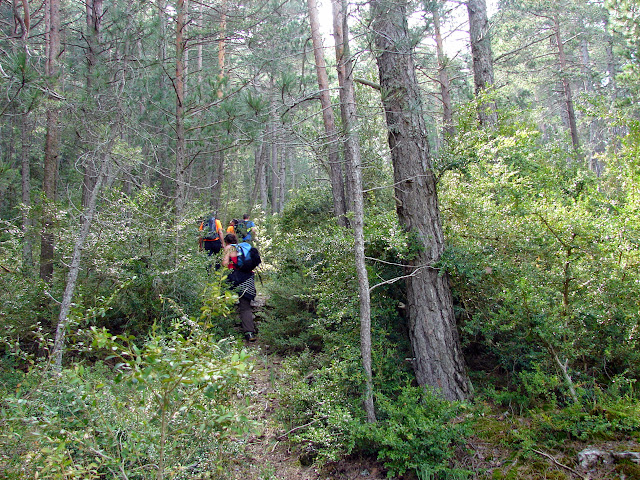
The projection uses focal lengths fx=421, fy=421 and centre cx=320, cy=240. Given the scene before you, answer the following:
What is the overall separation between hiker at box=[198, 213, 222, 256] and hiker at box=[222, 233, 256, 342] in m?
1.86

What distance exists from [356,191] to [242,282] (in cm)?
356

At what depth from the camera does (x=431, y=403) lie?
4.18 metres

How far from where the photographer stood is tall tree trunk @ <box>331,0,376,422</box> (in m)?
4.42

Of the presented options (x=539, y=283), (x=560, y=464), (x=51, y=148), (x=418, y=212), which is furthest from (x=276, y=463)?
(x=51, y=148)

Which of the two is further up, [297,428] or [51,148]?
[51,148]

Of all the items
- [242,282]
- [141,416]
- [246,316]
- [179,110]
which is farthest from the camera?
[246,316]

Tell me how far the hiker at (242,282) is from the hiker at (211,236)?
186cm

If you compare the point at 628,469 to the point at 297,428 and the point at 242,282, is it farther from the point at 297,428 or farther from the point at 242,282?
the point at 242,282

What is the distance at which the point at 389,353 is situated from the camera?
489cm

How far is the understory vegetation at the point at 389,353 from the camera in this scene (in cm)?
289

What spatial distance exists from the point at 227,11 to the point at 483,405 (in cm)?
714

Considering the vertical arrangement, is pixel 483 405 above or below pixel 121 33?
below

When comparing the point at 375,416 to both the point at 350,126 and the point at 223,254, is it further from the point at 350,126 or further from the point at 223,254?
the point at 223,254

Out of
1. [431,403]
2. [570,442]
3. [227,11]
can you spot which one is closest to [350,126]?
[431,403]
